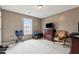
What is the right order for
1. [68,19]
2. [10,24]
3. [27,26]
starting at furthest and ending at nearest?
[68,19], [27,26], [10,24]

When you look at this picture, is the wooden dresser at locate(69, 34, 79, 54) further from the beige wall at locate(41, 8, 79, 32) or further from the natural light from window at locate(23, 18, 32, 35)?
the natural light from window at locate(23, 18, 32, 35)

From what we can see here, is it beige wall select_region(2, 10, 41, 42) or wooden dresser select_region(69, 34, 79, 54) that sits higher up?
beige wall select_region(2, 10, 41, 42)

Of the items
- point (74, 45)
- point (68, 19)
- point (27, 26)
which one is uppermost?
point (68, 19)

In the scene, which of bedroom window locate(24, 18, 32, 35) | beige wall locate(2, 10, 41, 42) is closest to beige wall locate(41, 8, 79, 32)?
bedroom window locate(24, 18, 32, 35)

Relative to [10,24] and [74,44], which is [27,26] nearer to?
[10,24]

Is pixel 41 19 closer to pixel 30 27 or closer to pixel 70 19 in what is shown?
pixel 30 27

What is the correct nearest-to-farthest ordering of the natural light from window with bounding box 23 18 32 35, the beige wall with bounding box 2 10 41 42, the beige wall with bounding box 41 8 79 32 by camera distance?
the beige wall with bounding box 2 10 41 42 → the natural light from window with bounding box 23 18 32 35 → the beige wall with bounding box 41 8 79 32

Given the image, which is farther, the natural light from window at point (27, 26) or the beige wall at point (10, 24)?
the natural light from window at point (27, 26)

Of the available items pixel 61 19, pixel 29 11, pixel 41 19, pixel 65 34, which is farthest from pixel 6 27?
pixel 65 34

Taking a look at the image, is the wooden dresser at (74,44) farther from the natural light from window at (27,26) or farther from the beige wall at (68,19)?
the natural light from window at (27,26)

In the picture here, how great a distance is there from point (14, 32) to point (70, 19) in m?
1.49

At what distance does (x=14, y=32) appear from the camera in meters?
1.70

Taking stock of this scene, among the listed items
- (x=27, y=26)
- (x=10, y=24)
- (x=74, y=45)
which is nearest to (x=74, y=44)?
(x=74, y=45)

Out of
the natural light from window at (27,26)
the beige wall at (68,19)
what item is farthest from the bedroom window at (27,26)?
the beige wall at (68,19)
